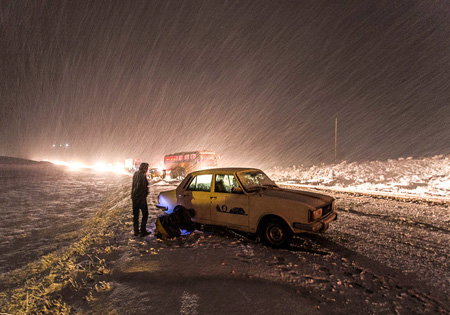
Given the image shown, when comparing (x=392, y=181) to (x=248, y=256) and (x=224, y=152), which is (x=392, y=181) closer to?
(x=248, y=256)

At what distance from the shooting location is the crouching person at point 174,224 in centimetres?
569

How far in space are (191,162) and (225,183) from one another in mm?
18943

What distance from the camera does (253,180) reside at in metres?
5.64

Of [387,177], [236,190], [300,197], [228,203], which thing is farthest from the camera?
[387,177]

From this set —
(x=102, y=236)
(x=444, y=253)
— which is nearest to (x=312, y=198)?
(x=444, y=253)

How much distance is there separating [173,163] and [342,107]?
50.9 m

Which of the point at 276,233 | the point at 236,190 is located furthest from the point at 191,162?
the point at 276,233

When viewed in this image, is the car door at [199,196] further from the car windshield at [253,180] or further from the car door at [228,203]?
the car windshield at [253,180]

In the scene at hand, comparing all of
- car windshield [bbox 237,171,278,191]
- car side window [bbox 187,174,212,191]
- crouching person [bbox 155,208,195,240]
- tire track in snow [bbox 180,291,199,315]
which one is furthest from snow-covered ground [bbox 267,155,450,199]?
tire track in snow [bbox 180,291,199,315]

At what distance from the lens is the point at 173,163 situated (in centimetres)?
2778

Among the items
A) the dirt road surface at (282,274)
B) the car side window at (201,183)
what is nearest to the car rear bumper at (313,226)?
the dirt road surface at (282,274)

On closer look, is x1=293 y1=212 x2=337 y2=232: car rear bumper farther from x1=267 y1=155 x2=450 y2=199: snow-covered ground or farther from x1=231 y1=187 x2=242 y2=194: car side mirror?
x1=267 y1=155 x2=450 y2=199: snow-covered ground

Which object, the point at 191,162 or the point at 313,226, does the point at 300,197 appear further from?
the point at 191,162

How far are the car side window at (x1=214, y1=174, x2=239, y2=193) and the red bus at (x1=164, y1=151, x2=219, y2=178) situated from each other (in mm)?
17566
